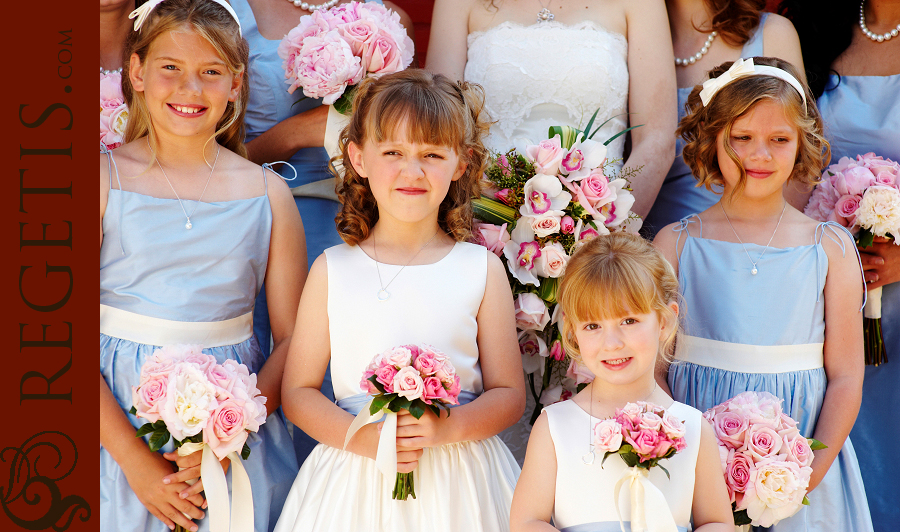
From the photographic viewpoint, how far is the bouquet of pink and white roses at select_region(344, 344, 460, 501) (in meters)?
2.46

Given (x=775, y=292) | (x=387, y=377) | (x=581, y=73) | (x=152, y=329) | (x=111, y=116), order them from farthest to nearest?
(x=581, y=73) → (x=111, y=116) → (x=775, y=292) → (x=152, y=329) → (x=387, y=377)

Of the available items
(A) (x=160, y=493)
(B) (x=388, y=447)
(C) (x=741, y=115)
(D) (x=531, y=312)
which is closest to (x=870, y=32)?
(C) (x=741, y=115)

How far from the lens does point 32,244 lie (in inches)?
110

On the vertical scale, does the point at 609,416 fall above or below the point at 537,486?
above

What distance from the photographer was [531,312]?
3176mm

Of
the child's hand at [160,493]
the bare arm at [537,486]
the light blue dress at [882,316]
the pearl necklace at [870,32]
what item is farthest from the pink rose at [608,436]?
the pearl necklace at [870,32]

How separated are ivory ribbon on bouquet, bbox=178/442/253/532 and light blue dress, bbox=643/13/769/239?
224cm

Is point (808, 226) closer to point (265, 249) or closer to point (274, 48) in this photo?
point (265, 249)

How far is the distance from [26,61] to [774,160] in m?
2.72

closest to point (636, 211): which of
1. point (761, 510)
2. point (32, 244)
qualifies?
point (761, 510)

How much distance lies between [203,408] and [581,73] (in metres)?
2.21

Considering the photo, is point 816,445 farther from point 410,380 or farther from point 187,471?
point 187,471

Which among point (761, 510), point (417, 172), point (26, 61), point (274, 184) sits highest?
point (26, 61)

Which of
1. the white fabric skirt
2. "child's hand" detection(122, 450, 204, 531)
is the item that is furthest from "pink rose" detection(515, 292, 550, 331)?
"child's hand" detection(122, 450, 204, 531)
